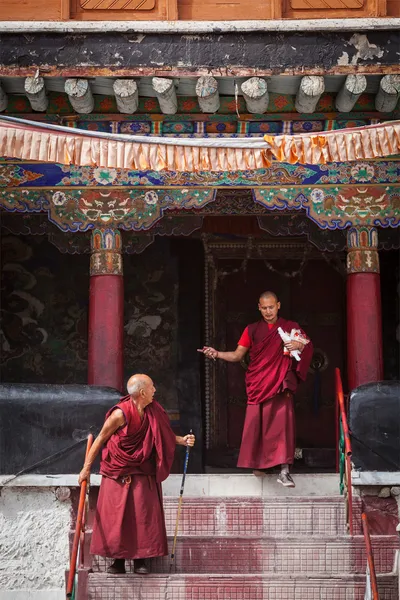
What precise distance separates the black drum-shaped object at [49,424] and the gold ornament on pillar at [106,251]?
146 cm

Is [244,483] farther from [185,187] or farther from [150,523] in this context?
[185,187]

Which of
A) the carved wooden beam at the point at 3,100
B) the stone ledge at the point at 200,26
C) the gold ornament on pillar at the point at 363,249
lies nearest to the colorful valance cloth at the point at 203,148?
the stone ledge at the point at 200,26

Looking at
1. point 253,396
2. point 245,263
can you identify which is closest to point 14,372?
point 245,263

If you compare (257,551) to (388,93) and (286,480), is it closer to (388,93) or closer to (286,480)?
(286,480)

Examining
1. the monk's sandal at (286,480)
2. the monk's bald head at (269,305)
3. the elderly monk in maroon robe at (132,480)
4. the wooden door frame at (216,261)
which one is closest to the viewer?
the elderly monk in maroon robe at (132,480)

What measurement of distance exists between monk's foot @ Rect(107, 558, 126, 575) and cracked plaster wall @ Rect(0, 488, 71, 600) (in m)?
0.74

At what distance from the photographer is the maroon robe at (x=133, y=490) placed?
29.6 ft

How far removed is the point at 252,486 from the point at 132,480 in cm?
155

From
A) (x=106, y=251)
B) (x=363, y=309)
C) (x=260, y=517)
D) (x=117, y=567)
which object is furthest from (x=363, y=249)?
(x=117, y=567)

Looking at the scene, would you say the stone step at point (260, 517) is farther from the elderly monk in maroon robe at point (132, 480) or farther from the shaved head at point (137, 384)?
the shaved head at point (137, 384)

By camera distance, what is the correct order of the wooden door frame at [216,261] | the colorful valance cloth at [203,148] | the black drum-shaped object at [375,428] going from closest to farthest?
the colorful valance cloth at [203,148] → the black drum-shaped object at [375,428] → the wooden door frame at [216,261]

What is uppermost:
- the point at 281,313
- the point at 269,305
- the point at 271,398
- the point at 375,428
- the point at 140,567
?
the point at 281,313

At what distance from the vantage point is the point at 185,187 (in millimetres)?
11375

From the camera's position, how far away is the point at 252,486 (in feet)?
34.1
